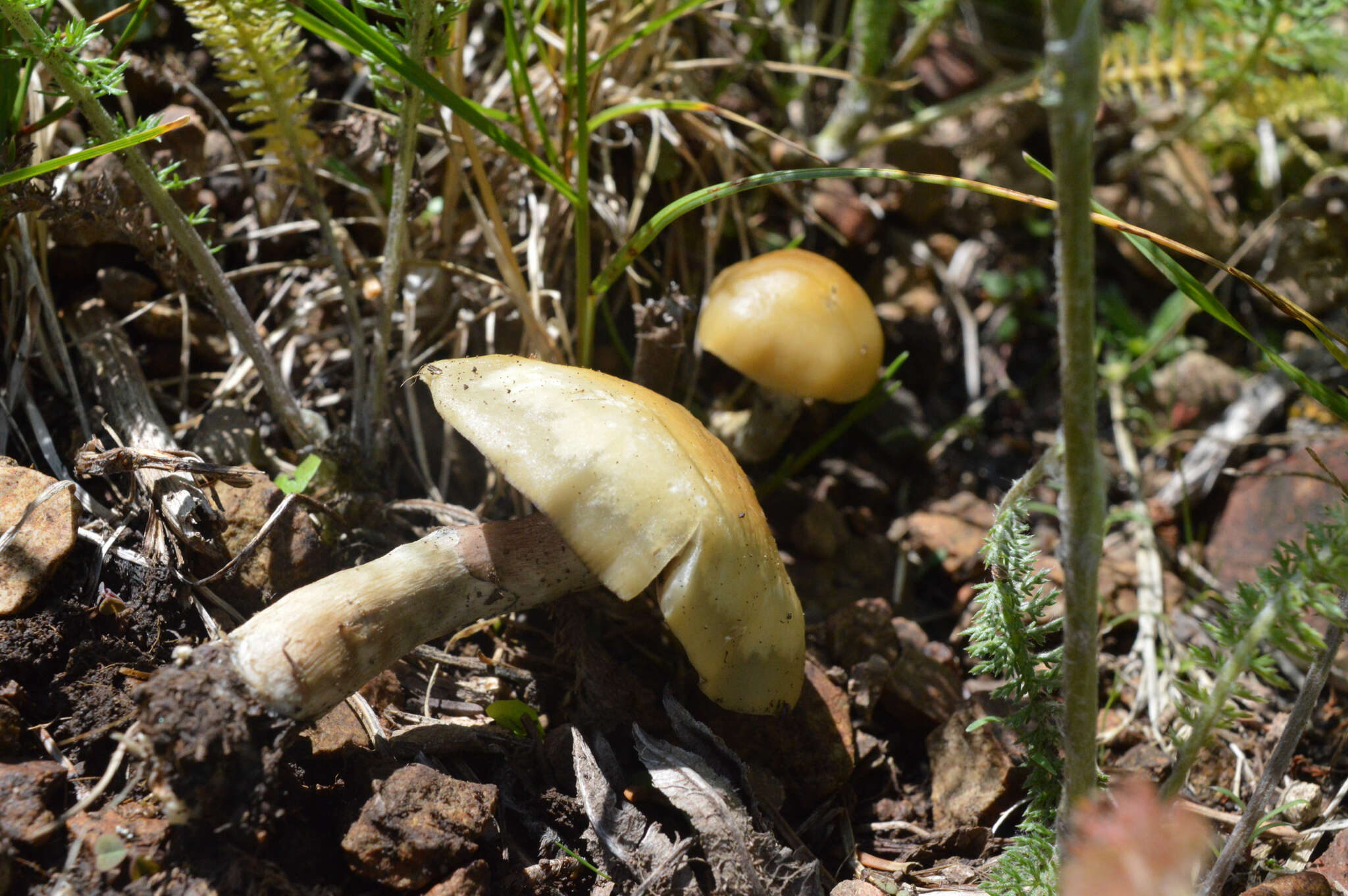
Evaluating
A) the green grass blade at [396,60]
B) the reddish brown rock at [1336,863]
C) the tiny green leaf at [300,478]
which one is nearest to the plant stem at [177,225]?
the tiny green leaf at [300,478]

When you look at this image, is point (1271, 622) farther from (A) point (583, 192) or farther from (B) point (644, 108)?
(B) point (644, 108)

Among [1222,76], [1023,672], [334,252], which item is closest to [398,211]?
[334,252]

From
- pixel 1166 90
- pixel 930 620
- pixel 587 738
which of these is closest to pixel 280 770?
pixel 587 738

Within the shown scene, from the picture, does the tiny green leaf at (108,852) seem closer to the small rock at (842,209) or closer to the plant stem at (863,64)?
the small rock at (842,209)

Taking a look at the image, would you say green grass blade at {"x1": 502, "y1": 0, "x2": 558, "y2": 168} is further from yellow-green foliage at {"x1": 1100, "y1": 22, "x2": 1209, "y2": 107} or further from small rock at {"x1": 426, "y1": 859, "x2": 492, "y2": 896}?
yellow-green foliage at {"x1": 1100, "y1": 22, "x2": 1209, "y2": 107}

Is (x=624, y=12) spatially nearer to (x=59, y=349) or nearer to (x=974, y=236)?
(x=974, y=236)

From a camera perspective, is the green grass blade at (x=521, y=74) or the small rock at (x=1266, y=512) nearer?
the green grass blade at (x=521, y=74)
